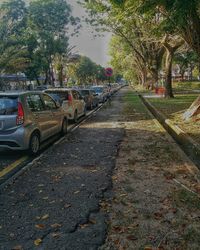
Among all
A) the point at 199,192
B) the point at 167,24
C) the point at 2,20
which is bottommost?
the point at 199,192

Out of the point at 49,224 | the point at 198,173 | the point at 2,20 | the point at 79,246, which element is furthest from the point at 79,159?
the point at 2,20

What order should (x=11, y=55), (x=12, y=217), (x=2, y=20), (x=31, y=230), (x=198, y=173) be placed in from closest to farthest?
(x=31, y=230), (x=12, y=217), (x=198, y=173), (x=11, y=55), (x=2, y=20)

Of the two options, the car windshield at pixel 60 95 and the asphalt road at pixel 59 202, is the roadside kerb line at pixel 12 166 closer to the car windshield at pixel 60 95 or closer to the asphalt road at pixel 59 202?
the asphalt road at pixel 59 202

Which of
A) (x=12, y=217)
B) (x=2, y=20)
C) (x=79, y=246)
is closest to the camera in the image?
(x=79, y=246)

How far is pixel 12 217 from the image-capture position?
18.3 ft

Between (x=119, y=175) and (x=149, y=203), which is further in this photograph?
(x=119, y=175)

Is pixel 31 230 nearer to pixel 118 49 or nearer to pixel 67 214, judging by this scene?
pixel 67 214

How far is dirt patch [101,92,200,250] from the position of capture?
4.79 m

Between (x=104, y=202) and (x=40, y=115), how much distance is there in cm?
503

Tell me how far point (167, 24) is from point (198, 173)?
32.9 ft

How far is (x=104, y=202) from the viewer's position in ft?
20.1

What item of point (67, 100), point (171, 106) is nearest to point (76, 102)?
point (67, 100)

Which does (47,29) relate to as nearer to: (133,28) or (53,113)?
(133,28)

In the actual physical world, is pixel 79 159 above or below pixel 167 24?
below
